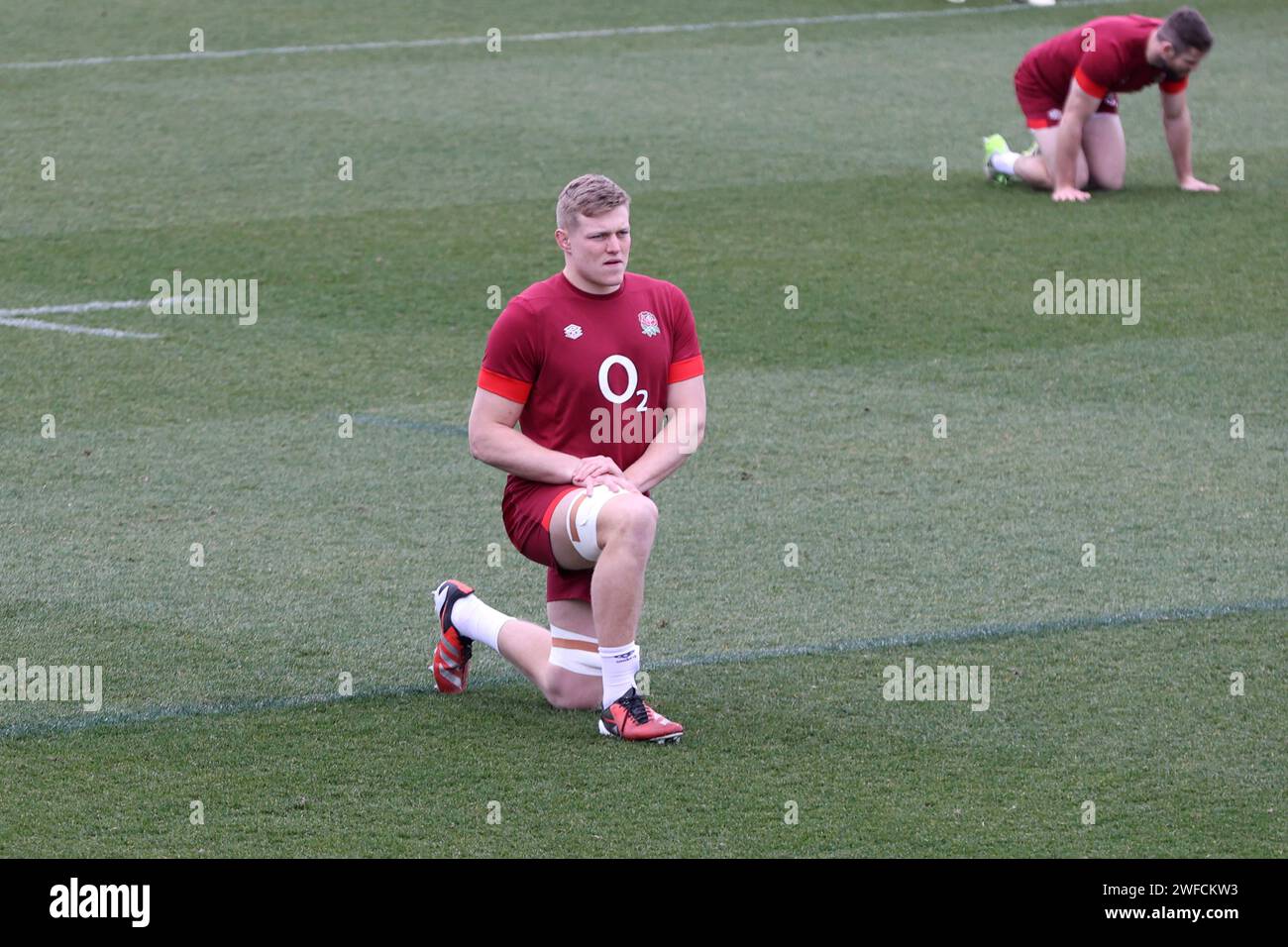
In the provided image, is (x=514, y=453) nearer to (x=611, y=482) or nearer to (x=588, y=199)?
(x=611, y=482)

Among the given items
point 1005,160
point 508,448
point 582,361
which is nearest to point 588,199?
point 582,361

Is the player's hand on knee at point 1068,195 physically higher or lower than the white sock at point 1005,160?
lower

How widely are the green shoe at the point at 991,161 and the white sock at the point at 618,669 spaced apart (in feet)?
28.7

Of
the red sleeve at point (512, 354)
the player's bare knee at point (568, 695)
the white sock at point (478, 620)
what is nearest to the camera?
the red sleeve at point (512, 354)

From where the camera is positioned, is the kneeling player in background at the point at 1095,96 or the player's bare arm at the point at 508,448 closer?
the player's bare arm at the point at 508,448

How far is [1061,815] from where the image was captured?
4.78m

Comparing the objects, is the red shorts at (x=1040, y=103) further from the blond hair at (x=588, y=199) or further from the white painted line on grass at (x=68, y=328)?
the blond hair at (x=588, y=199)

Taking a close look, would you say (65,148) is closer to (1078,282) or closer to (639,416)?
(1078,282)

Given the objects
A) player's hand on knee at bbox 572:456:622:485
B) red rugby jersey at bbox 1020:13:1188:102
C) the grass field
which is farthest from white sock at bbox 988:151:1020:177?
player's hand on knee at bbox 572:456:622:485

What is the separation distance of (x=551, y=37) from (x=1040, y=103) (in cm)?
733

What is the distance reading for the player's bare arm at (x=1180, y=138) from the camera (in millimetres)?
12148

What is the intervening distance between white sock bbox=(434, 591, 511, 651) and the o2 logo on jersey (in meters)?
0.75

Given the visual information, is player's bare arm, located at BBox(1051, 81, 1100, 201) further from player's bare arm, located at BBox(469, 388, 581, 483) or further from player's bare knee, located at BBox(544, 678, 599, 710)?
player's bare knee, located at BBox(544, 678, 599, 710)

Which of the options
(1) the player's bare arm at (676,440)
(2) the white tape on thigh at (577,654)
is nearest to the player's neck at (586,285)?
(1) the player's bare arm at (676,440)
